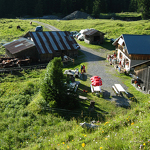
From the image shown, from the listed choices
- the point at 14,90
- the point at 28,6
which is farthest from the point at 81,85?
the point at 28,6

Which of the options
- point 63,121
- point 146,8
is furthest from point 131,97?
Answer: point 146,8

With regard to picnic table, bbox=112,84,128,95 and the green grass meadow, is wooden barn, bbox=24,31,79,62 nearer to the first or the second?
the green grass meadow

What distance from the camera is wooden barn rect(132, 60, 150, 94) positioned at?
2059 cm

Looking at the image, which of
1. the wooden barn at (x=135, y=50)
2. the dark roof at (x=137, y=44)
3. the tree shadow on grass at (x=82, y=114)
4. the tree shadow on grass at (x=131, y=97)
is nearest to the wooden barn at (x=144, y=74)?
the tree shadow on grass at (x=131, y=97)

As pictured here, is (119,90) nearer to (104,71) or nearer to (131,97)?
(131,97)

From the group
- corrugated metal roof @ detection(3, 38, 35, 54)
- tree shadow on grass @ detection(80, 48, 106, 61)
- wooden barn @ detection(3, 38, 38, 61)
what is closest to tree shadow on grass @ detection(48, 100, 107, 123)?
tree shadow on grass @ detection(80, 48, 106, 61)

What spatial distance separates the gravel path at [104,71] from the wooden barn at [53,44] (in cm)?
419

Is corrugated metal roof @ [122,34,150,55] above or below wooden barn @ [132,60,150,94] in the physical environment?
above

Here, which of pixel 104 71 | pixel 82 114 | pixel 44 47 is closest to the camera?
pixel 82 114

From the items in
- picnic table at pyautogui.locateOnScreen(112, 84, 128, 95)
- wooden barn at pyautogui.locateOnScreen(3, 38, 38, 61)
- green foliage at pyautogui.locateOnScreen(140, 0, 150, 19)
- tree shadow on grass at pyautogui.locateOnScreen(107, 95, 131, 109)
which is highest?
green foliage at pyautogui.locateOnScreen(140, 0, 150, 19)

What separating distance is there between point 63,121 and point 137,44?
18.9 m

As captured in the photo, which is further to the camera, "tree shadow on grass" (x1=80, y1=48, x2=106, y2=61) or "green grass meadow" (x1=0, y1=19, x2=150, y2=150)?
"tree shadow on grass" (x1=80, y1=48, x2=106, y2=61)

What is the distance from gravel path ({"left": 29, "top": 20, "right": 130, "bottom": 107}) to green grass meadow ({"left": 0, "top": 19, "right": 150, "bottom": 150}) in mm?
873

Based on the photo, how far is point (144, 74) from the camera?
21.2 m
